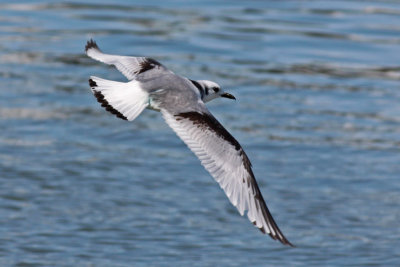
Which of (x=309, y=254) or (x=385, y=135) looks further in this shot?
(x=385, y=135)

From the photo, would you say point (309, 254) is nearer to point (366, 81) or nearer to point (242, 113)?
point (242, 113)

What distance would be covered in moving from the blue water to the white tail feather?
2.18 metres

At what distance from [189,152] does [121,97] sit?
4.42 m

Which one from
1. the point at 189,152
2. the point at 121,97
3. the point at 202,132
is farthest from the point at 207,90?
the point at 189,152

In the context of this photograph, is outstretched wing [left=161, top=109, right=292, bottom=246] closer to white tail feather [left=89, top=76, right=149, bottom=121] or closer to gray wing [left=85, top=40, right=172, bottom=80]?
white tail feather [left=89, top=76, right=149, bottom=121]

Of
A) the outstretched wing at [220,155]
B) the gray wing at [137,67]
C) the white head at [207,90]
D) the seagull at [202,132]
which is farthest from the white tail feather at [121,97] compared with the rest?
the white head at [207,90]

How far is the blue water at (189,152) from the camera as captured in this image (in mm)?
10031

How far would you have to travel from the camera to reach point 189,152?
12.2 m

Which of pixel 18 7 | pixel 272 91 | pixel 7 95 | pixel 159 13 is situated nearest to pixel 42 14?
pixel 18 7

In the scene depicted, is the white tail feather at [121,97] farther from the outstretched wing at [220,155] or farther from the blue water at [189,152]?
the blue water at [189,152]

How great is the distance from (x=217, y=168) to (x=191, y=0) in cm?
1010

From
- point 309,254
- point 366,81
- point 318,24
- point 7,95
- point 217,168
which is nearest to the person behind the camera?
point 217,168

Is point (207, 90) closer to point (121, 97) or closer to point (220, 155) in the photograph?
point (220, 155)

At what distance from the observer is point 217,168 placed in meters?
7.98
